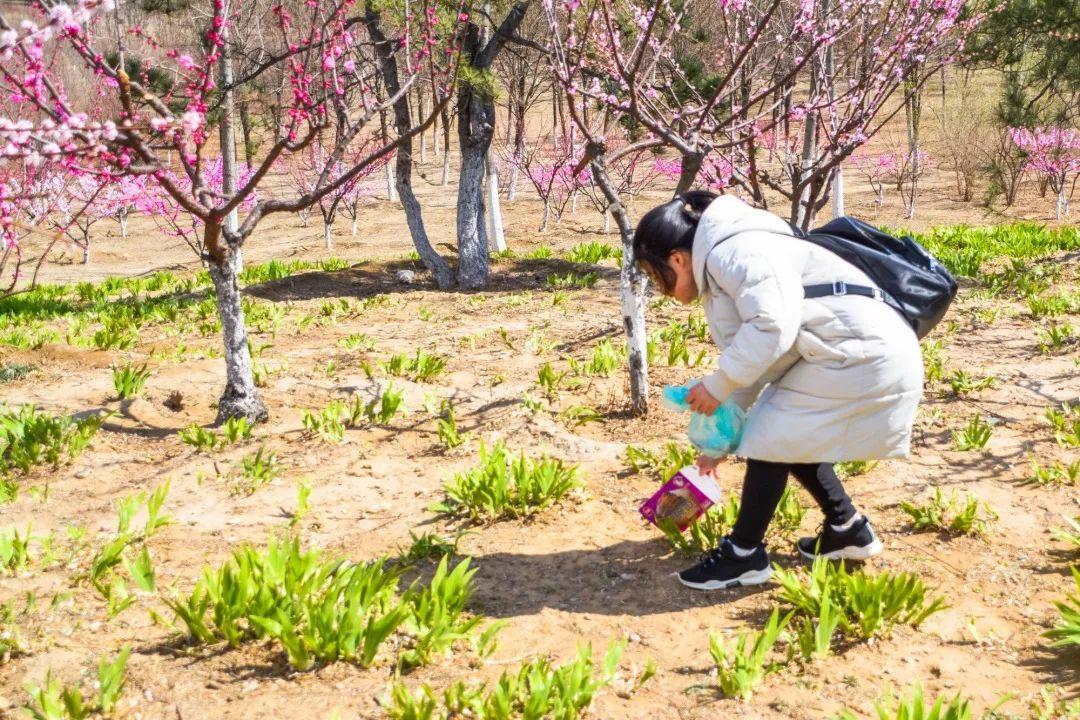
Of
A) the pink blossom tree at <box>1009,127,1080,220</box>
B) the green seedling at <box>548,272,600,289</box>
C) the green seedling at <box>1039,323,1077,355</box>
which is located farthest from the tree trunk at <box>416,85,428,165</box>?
the green seedling at <box>1039,323,1077,355</box>

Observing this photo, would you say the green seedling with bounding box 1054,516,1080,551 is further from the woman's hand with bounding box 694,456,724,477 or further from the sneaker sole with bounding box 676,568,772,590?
the woman's hand with bounding box 694,456,724,477

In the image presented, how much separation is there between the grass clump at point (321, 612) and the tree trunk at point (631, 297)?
2066 mm

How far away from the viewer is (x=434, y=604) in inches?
106

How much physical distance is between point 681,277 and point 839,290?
477 mm

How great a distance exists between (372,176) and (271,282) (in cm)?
1745

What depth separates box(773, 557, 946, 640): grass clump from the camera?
261 centimetres

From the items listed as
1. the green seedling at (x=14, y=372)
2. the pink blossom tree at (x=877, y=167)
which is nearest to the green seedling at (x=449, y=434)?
the green seedling at (x=14, y=372)

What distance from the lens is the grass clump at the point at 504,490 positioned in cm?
360

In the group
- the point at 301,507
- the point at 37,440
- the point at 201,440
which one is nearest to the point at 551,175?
the point at 201,440

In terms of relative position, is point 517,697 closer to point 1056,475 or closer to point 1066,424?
point 1056,475

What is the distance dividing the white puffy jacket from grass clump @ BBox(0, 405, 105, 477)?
3.25m

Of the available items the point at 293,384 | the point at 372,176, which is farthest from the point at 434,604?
the point at 372,176

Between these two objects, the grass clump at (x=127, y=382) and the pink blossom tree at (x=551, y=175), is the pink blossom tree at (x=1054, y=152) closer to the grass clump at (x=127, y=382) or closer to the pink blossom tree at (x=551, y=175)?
the pink blossom tree at (x=551, y=175)

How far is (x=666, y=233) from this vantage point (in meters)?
2.73
